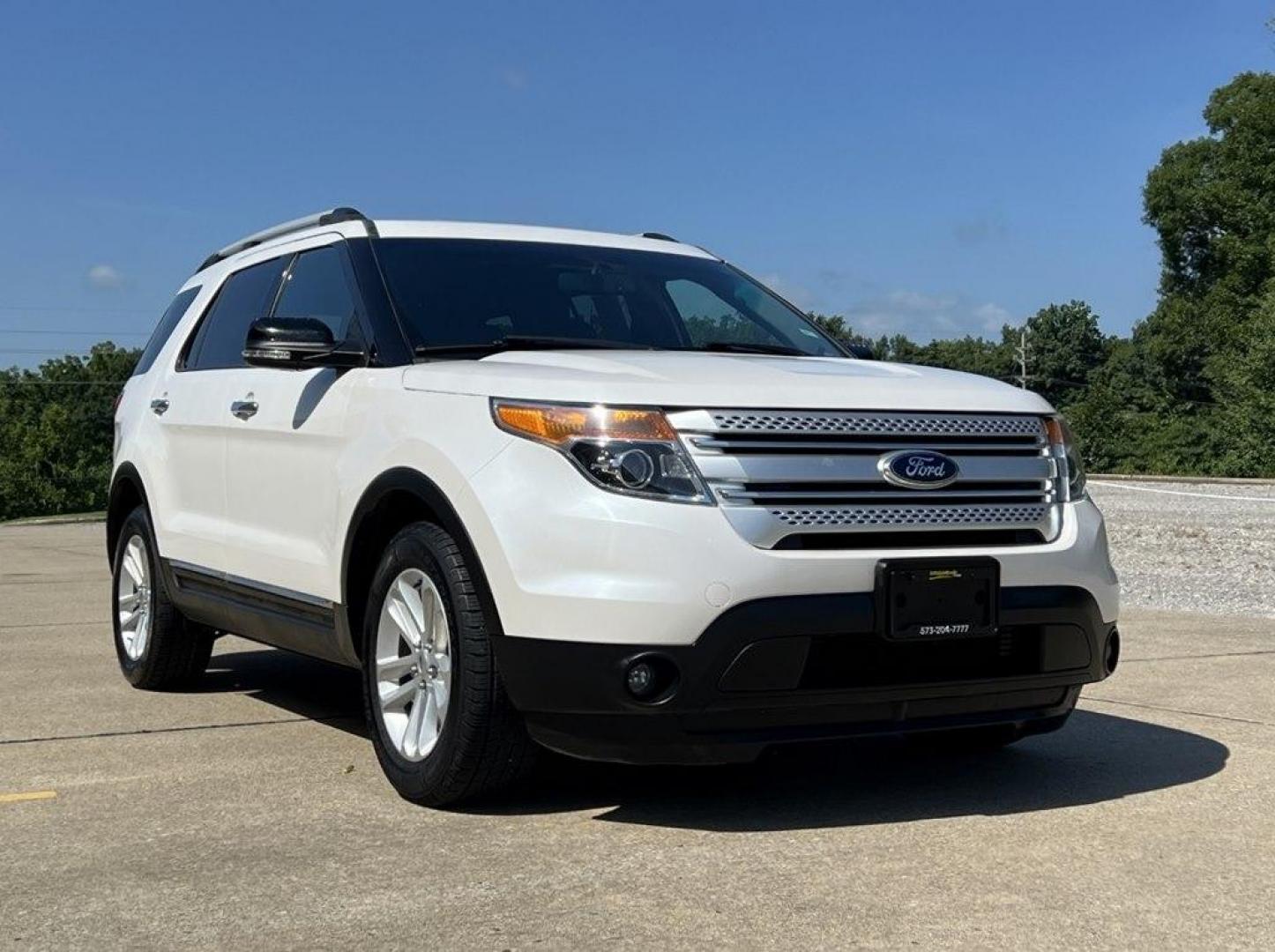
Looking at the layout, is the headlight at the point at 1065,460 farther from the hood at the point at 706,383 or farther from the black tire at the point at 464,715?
the black tire at the point at 464,715

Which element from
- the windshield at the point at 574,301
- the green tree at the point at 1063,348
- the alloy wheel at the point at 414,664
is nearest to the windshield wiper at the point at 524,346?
the windshield at the point at 574,301

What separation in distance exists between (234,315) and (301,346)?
164 centimetres

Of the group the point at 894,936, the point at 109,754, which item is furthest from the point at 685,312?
the point at 894,936

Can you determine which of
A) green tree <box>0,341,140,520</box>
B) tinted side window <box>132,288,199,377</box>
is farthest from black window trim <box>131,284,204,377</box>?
green tree <box>0,341,140,520</box>

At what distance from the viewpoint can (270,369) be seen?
5887mm

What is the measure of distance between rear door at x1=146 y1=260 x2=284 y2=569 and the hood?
1.68 meters

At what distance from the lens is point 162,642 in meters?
6.95

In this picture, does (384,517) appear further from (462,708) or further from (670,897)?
(670,897)

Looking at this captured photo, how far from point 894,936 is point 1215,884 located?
0.97 m

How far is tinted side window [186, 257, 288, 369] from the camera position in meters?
6.46

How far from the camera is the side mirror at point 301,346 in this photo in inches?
207

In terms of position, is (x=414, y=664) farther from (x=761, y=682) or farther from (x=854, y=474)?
(x=854, y=474)

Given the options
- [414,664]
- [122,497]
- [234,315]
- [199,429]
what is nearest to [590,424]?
[414,664]

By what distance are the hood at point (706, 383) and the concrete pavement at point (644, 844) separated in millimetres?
1187
